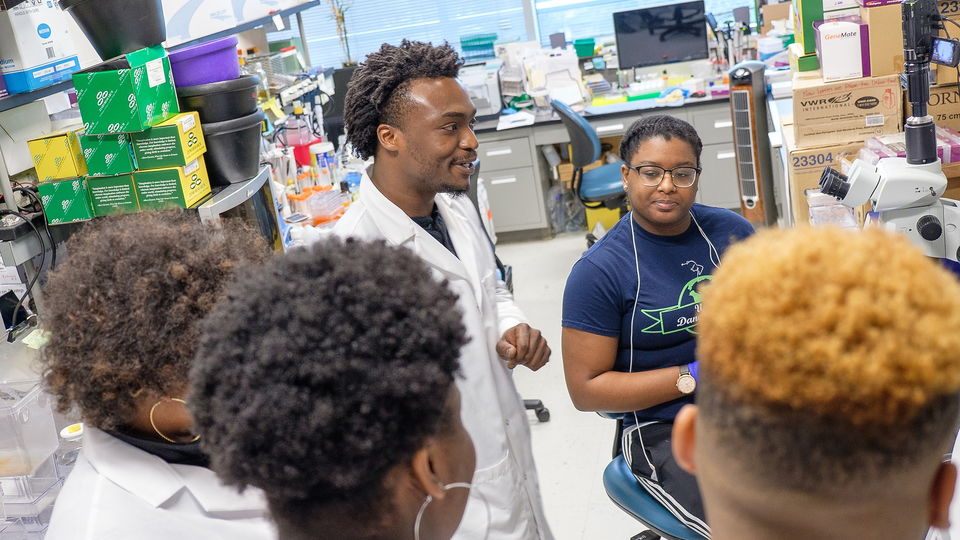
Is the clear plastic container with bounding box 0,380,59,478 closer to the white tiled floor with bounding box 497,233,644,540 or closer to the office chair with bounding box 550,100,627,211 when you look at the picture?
the white tiled floor with bounding box 497,233,644,540

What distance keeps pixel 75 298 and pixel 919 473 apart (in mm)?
909

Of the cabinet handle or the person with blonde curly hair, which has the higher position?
the person with blonde curly hair

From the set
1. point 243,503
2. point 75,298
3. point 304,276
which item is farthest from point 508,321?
point 304,276

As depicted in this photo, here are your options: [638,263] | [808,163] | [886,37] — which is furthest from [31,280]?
[886,37]

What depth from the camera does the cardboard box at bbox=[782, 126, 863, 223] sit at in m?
2.80

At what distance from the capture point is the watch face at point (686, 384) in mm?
1769

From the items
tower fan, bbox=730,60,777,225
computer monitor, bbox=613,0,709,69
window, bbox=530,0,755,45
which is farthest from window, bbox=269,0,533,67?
tower fan, bbox=730,60,777,225

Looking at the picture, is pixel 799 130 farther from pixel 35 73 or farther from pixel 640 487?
pixel 35 73

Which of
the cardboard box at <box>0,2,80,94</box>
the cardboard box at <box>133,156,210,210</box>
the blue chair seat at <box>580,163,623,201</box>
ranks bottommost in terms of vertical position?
the blue chair seat at <box>580,163,623,201</box>

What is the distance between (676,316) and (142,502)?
3.76 ft

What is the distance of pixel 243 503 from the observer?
1108mm

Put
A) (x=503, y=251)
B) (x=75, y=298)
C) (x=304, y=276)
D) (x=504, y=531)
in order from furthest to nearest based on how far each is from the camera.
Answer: (x=503, y=251) → (x=504, y=531) → (x=75, y=298) → (x=304, y=276)

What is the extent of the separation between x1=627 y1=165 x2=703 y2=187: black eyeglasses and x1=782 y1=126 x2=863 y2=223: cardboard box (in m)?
1.00

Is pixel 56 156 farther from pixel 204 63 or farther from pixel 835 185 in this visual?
pixel 835 185
